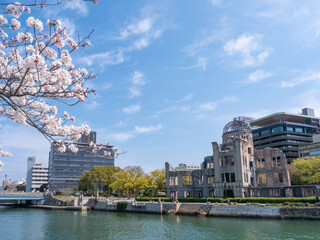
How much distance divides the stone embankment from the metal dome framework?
28859 millimetres

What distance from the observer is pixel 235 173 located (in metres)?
64.2

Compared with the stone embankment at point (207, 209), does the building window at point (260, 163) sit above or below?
above

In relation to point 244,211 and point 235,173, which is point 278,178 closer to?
point 235,173

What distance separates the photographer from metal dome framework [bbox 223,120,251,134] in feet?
244

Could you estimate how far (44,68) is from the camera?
28.8 ft

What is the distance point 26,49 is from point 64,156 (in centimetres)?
15197

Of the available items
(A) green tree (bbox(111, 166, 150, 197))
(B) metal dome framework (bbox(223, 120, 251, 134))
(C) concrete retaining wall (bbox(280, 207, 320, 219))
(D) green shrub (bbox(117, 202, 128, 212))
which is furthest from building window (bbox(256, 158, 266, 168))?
(D) green shrub (bbox(117, 202, 128, 212))

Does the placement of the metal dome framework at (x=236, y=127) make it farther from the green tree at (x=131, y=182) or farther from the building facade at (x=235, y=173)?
the green tree at (x=131, y=182)

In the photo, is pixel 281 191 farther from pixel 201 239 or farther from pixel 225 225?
pixel 201 239

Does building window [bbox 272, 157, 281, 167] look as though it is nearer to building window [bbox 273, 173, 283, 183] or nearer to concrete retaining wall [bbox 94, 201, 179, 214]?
building window [bbox 273, 173, 283, 183]

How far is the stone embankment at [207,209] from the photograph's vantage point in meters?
42.9

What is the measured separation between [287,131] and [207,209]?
256 ft

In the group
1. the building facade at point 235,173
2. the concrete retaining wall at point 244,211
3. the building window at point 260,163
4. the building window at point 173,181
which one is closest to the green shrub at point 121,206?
the building facade at point 235,173

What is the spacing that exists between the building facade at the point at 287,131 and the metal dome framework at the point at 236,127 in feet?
153
